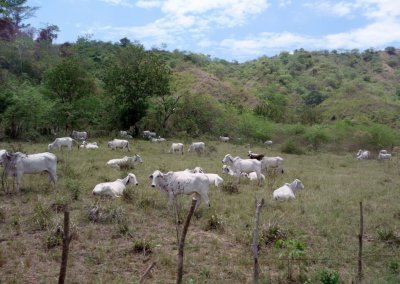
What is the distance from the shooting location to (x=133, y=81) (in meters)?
38.2

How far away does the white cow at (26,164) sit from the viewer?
13.2 meters

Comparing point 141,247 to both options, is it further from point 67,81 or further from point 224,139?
point 224,139

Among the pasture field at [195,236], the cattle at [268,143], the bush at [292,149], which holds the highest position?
the pasture field at [195,236]

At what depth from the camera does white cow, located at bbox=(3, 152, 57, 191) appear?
1316 centimetres

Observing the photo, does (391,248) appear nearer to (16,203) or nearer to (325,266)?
(325,266)

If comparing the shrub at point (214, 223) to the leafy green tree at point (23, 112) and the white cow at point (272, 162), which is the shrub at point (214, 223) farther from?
the leafy green tree at point (23, 112)

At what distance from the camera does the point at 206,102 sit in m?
46.2

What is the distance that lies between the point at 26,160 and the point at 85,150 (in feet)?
39.9

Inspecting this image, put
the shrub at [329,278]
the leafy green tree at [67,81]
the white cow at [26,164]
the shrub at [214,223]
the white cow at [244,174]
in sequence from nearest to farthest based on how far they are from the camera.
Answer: the shrub at [329,278] → the shrub at [214,223] → the white cow at [26,164] → the white cow at [244,174] → the leafy green tree at [67,81]

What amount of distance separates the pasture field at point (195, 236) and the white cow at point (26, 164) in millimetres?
519

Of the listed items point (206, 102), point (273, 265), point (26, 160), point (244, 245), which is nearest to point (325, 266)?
point (273, 265)

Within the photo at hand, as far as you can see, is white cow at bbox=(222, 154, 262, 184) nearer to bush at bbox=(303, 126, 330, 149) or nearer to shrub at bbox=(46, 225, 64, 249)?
shrub at bbox=(46, 225, 64, 249)

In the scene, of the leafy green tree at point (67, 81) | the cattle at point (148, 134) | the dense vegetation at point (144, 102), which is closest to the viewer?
the dense vegetation at point (144, 102)

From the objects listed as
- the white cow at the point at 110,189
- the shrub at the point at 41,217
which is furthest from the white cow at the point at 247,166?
the shrub at the point at 41,217
